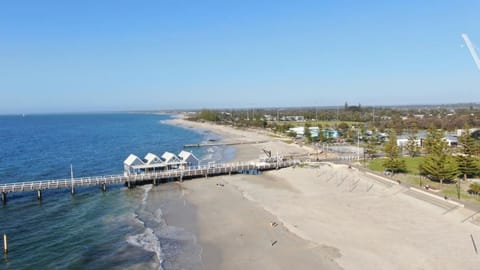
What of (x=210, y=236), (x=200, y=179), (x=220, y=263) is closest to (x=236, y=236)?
(x=210, y=236)

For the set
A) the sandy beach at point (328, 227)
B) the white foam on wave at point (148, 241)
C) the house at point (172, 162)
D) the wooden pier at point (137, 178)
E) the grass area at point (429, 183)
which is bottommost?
the white foam on wave at point (148, 241)

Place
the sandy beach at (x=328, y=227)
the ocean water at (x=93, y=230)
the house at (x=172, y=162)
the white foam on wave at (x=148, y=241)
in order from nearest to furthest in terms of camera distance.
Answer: the sandy beach at (x=328, y=227) → the ocean water at (x=93, y=230) → the white foam on wave at (x=148, y=241) → the house at (x=172, y=162)

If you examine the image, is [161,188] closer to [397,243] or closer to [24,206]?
[24,206]

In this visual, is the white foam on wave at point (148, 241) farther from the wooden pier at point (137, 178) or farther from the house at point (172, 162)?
the house at point (172, 162)

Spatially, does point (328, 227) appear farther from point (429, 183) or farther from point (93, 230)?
point (429, 183)

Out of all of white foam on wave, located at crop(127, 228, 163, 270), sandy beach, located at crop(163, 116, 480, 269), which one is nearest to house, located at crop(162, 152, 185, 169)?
sandy beach, located at crop(163, 116, 480, 269)

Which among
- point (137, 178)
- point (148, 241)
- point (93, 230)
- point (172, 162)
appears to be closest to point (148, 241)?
point (148, 241)

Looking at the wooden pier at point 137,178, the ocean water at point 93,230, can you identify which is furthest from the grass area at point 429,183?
the ocean water at point 93,230

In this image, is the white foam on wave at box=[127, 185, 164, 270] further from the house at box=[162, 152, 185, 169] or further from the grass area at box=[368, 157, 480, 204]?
the grass area at box=[368, 157, 480, 204]
